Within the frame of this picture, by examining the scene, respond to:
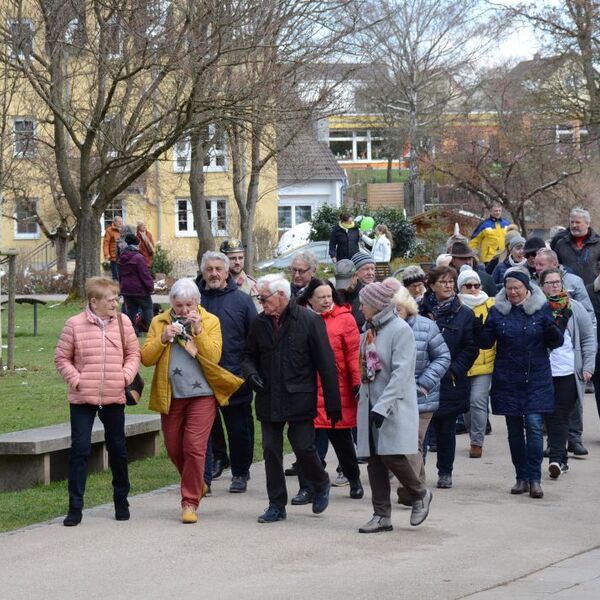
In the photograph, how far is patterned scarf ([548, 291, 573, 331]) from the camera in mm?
11133

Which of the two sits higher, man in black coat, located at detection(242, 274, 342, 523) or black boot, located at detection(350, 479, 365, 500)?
man in black coat, located at detection(242, 274, 342, 523)

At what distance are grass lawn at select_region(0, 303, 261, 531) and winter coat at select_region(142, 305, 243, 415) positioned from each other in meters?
1.19

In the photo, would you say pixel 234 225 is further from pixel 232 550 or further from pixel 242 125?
pixel 232 550

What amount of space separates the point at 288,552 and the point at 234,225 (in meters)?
42.4

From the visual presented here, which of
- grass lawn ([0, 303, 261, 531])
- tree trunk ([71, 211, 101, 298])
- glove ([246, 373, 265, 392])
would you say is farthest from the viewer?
tree trunk ([71, 211, 101, 298])

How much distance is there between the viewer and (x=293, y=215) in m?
70.4

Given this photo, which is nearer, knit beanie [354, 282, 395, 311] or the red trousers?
knit beanie [354, 282, 395, 311]

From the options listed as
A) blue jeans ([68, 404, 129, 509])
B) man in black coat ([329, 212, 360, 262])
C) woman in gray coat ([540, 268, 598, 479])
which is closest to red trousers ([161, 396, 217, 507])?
blue jeans ([68, 404, 129, 509])

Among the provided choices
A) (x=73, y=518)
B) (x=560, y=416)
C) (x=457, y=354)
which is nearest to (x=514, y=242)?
(x=560, y=416)

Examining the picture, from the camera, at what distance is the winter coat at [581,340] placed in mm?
11789

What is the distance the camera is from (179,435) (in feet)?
32.2

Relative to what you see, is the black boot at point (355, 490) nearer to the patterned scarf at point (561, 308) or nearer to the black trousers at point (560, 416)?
the black trousers at point (560, 416)

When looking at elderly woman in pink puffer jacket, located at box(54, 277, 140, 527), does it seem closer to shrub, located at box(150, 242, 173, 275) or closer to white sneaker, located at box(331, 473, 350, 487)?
white sneaker, located at box(331, 473, 350, 487)

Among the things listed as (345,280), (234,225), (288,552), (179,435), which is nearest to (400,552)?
(288,552)
